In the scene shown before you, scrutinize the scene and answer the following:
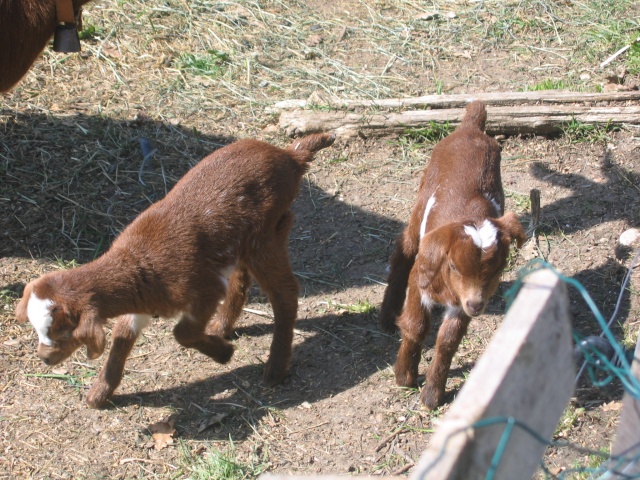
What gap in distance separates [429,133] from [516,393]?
18.5ft

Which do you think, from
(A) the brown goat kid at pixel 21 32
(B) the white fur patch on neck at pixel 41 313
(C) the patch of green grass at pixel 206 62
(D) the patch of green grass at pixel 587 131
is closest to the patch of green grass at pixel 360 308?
(B) the white fur patch on neck at pixel 41 313

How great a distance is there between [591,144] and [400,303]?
287cm

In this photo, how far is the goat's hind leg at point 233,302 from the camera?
18.5 ft

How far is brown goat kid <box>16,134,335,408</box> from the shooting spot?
461cm

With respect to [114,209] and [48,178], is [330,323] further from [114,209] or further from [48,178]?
[48,178]

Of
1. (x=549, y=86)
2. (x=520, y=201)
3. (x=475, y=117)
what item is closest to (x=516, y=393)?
(x=475, y=117)

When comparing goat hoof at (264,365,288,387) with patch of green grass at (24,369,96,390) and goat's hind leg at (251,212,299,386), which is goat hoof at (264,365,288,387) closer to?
goat's hind leg at (251,212,299,386)

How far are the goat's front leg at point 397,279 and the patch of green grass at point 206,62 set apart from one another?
3.62 m

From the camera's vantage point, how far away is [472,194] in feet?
17.0

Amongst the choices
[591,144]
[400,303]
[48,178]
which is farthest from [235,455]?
[591,144]

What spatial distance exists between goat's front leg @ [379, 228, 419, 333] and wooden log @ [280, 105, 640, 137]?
2065 mm

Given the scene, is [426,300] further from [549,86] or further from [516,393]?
[549,86]

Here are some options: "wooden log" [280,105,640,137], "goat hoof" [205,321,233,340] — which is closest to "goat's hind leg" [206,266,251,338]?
"goat hoof" [205,321,233,340]

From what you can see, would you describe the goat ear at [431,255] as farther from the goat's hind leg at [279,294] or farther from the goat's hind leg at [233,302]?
the goat's hind leg at [233,302]
